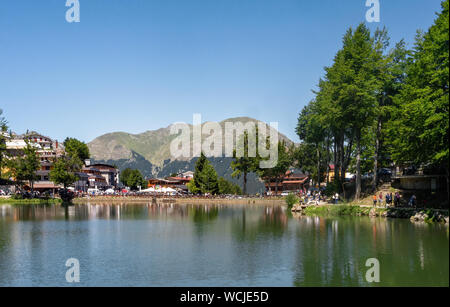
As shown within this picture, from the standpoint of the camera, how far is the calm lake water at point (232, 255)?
79.4 feet

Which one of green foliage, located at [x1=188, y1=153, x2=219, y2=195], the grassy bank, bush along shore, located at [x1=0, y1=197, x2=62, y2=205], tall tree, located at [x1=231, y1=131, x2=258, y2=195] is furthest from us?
green foliage, located at [x1=188, y1=153, x2=219, y2=195]

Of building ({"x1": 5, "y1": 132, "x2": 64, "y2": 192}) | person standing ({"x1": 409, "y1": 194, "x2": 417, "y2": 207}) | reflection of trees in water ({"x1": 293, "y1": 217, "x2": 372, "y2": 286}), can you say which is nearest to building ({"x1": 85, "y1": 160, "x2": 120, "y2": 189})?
building ({"x1": 5, "y1": 132, "x2": 64, "y2": 192})

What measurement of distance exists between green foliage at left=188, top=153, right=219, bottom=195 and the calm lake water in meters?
71.0

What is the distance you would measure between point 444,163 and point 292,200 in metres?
34.2

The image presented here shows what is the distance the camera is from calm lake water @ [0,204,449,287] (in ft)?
79.4

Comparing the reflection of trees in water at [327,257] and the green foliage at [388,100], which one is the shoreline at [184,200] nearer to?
the green foliage at [388,100]

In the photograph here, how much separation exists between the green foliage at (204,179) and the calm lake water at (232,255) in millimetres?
71037

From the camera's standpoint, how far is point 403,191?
5834 centimetres

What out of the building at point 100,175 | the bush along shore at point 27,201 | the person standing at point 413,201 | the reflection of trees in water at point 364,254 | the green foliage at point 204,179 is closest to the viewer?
the reflection of trees in water at point 364,254

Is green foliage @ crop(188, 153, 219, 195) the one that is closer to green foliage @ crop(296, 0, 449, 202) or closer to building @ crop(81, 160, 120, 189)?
green foliage @ crop(296, 0, 449, 202)

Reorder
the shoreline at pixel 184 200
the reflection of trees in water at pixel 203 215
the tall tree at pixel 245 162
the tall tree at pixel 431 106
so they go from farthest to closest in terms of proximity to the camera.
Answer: the tall tree at pixel 245 162 < the shoreline at pixel 184 200 < the reflection of trees in water at pixel 203 215 < the tall tree at pixel 431 106

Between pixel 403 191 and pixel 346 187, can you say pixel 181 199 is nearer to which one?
pixel 346 187

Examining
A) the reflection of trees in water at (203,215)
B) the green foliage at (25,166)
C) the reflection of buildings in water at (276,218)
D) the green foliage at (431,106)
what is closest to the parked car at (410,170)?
the green foliage at (431,106)

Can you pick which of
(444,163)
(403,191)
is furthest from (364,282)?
(403,191)
